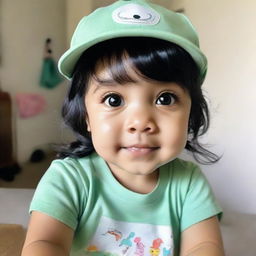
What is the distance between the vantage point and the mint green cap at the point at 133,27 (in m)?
0.50

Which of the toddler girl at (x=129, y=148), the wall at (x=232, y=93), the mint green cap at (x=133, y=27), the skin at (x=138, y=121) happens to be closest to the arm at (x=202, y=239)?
the toddler girl at (x=129, y=148)

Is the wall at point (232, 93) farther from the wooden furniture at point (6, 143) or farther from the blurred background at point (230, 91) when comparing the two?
the wooden furniture at point (6, 143)

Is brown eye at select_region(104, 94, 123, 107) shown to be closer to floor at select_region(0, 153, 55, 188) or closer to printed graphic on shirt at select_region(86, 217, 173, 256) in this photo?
printed graphic on shirt at select_region(86, 217, 173, 256)

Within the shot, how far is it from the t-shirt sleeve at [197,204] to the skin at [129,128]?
123 millimetres

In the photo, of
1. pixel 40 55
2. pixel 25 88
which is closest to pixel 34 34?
pixel 40 55

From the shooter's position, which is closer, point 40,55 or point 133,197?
point 133,197

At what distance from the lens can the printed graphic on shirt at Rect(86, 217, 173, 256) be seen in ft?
1.95

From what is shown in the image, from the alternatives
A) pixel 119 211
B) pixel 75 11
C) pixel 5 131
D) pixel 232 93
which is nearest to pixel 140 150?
pixel 119 211

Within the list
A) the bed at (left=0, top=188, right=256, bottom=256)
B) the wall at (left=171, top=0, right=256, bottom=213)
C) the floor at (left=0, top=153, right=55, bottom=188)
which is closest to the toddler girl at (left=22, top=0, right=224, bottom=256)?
the bed at (left=0, top=188, right=256, bottom=256)

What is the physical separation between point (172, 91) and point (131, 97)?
0.06 metres

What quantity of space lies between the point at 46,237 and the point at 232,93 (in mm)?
791

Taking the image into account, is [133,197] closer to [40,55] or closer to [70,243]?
[70,243]

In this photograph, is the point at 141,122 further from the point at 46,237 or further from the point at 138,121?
the point at 46,237

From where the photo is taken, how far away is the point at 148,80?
0.51 m
